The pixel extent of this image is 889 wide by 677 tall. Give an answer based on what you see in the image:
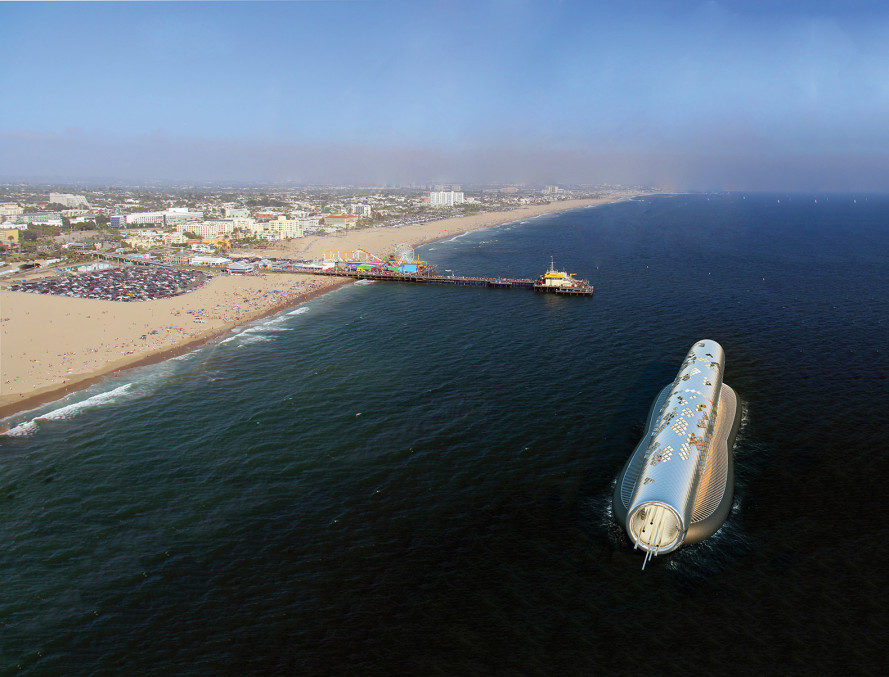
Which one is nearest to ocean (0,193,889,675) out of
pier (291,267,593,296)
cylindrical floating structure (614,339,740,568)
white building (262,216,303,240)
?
cylindrical floating structure (614,339,740,568)

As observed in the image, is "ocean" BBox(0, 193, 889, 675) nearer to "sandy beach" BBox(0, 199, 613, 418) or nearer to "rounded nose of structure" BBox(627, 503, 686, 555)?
"rounded nose of structure" BBox(627, 503, 686, 555)

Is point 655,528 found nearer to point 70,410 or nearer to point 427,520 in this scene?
point 427,520

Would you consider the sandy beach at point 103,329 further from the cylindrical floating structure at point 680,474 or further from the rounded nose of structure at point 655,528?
the rounded nose of structure at point 655,528

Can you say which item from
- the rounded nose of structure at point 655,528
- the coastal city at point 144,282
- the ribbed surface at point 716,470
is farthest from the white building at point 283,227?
the rounded nose of structure at point 655,528

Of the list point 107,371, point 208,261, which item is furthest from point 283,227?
point 107,371

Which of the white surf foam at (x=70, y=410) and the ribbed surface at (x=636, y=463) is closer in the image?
the ribbed surface at (x=636, y=463)
